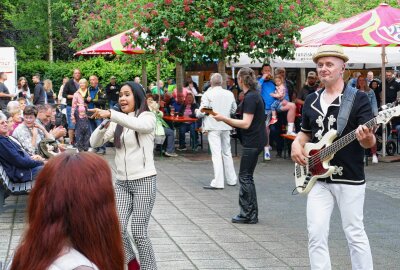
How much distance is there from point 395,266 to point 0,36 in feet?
139

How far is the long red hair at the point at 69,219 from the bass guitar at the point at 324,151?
3260 millimetres

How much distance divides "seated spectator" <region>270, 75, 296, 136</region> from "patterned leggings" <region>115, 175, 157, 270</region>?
36.5ft

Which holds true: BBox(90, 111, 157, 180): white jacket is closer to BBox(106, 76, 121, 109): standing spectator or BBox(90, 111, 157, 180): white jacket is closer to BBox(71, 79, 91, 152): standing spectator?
BBox(71, 79, 91, 152): standing spectator

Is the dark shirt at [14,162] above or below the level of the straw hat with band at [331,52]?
below

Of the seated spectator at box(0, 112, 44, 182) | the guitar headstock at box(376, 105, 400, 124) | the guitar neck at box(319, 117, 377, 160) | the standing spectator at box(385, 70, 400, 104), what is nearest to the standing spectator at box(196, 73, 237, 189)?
the seated spectator at box(0, 112, 44, 182)

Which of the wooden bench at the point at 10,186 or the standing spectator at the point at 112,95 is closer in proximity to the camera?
the wooden bench at the point at 10,186

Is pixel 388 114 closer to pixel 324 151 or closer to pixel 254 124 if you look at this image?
pixel 324 151

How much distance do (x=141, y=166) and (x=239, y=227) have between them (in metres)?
3.22

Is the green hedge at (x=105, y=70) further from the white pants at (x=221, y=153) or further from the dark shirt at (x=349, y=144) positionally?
the dark shirt at (x=349, y=144)

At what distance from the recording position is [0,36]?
156 feet

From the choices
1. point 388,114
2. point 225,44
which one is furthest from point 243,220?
point 225,44

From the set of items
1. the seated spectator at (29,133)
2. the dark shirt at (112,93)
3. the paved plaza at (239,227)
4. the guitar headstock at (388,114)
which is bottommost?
the paved plaza at (239,227)

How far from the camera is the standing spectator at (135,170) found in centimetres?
676

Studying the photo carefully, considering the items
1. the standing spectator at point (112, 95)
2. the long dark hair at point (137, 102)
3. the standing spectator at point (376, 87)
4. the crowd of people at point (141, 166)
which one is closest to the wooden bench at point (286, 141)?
the crowd of people at point (141, 166)
